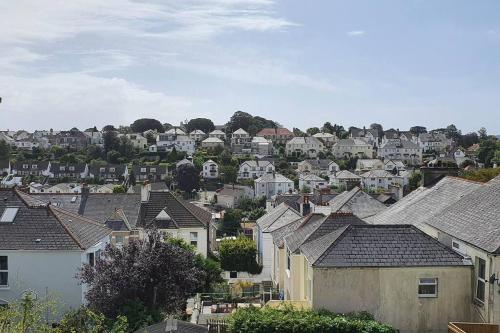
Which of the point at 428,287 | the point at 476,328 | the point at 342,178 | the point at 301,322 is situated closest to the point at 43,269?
the point at 301,322

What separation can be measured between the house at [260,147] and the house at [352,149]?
2011cm

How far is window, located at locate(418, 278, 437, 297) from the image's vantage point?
2123cm

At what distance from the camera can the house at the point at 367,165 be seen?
154m

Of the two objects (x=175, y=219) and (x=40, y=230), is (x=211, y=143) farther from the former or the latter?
(x=40, y=230)

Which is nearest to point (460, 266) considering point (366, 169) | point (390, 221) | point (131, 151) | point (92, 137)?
point (390, 221)

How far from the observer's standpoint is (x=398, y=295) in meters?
21.0

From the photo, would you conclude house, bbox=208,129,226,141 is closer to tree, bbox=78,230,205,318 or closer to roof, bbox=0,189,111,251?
roof, bbox=0,189,111,251

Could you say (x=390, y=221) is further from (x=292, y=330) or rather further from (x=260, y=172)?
(x=260, y=172)

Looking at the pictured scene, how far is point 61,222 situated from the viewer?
27.1 metres

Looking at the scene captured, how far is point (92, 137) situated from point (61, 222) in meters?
173

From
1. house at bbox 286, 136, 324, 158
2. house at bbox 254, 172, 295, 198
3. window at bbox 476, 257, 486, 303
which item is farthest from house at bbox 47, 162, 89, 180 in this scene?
window at bbox 476, 257, 486, 303

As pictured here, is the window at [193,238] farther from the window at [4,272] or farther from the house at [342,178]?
the house at [342,178]

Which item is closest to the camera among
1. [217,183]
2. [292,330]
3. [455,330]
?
[455,330]

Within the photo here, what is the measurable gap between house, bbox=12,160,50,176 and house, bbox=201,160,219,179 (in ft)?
125
